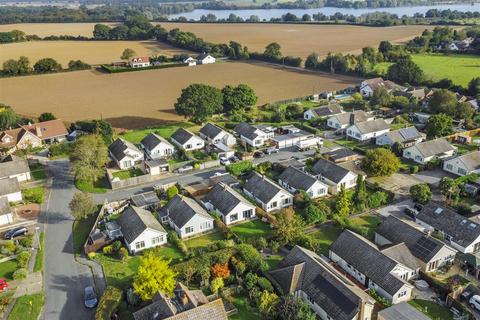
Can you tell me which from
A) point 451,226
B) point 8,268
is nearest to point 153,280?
point 8,268

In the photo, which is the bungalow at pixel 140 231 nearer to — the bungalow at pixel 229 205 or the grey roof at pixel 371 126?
the bungalow at pixel 229 205

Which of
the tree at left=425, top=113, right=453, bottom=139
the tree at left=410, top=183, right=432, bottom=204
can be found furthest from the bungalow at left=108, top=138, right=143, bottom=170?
the tree at left=425, top=113, right=453, bottom=139

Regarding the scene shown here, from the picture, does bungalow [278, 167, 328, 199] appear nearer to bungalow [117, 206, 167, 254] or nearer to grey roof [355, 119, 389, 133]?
bungalow [117, 206, 167, 254]

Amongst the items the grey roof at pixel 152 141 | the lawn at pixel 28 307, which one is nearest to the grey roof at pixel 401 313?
the lawn at pixel 28 307

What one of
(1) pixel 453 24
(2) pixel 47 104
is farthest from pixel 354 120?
(1) pixel 453 24

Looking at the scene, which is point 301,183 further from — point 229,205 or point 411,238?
point 411,238

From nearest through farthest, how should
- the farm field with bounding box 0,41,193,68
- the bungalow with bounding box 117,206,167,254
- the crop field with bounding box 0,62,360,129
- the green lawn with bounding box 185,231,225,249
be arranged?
the bungalow with bounding box 117,206,167,254 → the green lawn with bounding box 185,231,225,249 → the crop field with bounding box 0,62,360,129 → the farm field with bounding box 0,41,193,68
